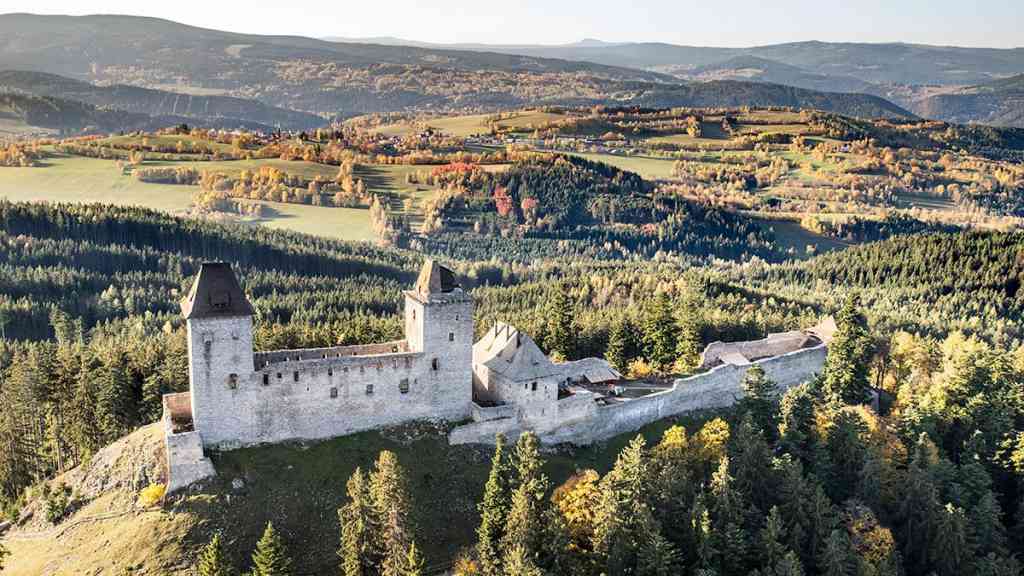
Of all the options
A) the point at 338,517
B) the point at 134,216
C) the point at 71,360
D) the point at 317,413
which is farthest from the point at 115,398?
the point at 134,216

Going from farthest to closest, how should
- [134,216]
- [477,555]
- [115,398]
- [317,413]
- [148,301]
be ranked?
[134,216] < [148,301] < [115,398] < [317,413] < [477,555]

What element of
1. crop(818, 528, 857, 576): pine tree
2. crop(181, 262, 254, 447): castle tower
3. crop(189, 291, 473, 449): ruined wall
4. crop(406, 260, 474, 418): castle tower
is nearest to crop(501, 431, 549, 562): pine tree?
crop(406, 260, 474, 418): castle tower

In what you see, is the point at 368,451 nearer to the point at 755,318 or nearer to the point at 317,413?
the point at 317,413

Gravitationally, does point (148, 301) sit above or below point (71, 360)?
below

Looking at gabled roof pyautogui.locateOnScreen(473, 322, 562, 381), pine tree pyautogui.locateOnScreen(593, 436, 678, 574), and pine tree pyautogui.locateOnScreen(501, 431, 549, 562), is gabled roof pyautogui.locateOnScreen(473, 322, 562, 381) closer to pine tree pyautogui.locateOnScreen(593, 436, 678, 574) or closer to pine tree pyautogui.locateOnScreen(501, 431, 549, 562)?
pine tree pyautogui.locateOnScreen(501, 431, 549, 562)

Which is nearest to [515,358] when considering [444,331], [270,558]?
[444,331]

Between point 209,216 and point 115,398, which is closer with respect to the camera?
point 115,398

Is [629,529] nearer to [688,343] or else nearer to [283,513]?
[283,513]
